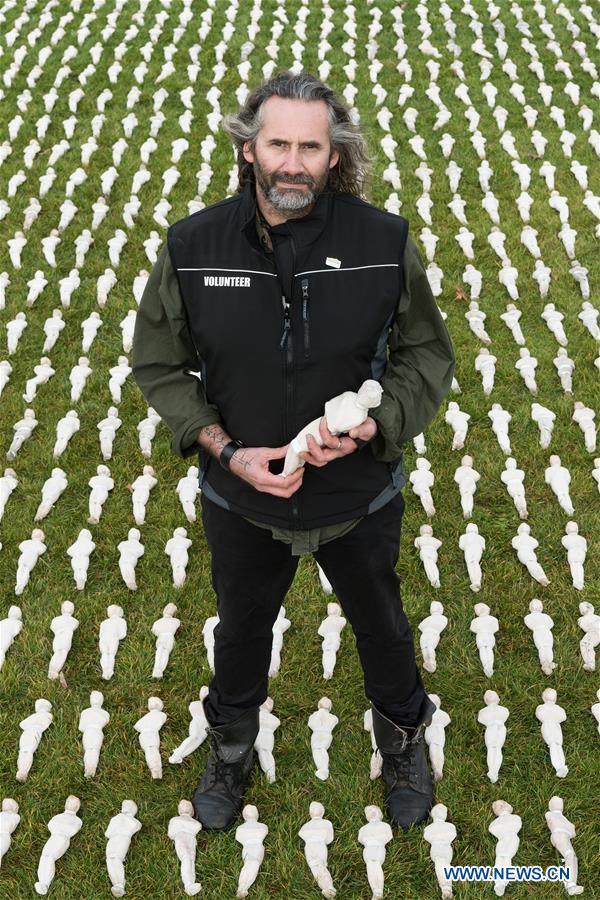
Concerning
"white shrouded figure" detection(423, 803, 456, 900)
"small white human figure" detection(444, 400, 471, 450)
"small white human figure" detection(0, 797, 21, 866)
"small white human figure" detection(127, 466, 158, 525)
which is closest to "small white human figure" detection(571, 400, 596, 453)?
"small white human figure" detection(444, 400, 471, 450)

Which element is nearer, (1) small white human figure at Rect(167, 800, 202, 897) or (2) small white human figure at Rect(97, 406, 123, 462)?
(1) small white human figure at Rect(167, 800, 202, 897)

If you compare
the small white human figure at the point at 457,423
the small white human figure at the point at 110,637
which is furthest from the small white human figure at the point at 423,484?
the small white human figure at the point at 110,637

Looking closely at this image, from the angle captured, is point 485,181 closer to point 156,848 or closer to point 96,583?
point 96,583

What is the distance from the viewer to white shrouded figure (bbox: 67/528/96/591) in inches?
188

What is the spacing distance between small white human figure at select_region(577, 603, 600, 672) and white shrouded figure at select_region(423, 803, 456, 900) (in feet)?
3.69

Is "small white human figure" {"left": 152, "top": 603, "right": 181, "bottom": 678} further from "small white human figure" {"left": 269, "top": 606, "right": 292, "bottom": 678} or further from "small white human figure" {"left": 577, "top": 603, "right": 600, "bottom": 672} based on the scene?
"small white human figure" {"left": 577, "top": 603, "right": 600, "bottom": 672}


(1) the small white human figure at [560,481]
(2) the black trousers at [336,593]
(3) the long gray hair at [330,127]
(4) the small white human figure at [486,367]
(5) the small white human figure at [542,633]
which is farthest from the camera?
(4) the small white human figure at [486,367]

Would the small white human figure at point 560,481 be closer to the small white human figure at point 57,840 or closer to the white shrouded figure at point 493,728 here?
the white shrouded figure at point 493,728

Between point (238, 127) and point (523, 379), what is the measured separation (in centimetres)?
359

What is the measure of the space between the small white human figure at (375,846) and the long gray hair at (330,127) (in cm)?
232

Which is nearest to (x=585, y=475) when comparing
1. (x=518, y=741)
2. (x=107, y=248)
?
(x=518, y=741)

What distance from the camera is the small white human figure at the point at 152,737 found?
12.7ft

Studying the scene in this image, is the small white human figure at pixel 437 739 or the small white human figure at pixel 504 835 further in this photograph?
the small white human figure at pixel 437 739

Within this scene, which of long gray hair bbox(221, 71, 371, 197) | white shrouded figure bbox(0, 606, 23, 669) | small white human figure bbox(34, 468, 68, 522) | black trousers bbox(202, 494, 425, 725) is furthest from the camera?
small white human figure bbox(34, 468, 68, 522)
